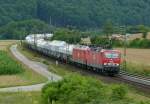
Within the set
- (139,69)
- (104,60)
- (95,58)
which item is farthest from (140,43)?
(104,60)

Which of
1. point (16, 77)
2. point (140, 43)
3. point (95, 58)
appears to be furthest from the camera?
point (140, 43)

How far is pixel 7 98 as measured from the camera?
1622 inches

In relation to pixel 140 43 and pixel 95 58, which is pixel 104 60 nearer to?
pixel 95 58

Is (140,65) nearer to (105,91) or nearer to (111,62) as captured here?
(111,62)

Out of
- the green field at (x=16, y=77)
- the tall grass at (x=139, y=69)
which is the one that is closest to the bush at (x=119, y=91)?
the green field at (x=16, y=77)

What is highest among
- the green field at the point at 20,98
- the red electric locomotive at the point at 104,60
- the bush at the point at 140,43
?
the red electric locomotive at the point at 104,60

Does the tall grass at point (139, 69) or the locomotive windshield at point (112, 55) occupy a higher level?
the locomotive windshield at point (112, 55)

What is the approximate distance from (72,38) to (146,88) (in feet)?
265

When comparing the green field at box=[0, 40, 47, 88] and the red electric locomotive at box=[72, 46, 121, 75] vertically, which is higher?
the red electric locomotive at box=[72, 46, 121, 75]

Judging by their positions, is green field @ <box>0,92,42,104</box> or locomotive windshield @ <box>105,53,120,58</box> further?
locomotive windshield @ <box>105,53,120,58</box>

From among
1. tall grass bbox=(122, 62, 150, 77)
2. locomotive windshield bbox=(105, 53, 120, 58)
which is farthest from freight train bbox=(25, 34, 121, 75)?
tall grass bbox=(122, 62, 150, 77)

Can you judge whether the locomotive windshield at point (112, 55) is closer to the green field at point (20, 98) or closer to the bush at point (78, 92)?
the green field at point (20, 98)

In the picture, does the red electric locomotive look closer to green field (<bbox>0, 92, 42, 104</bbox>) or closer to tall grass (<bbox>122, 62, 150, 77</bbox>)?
tall grass (<bbox>122, 62, 150, 77</bbox>)

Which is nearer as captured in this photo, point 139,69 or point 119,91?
point 119,91
